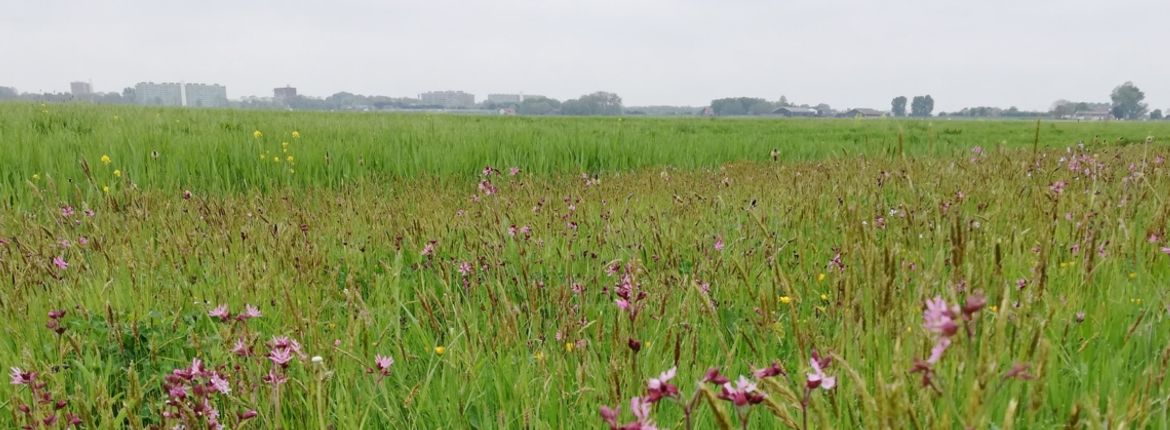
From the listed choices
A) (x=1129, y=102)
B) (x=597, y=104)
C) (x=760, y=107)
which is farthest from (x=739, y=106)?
(x=1129, y=102)

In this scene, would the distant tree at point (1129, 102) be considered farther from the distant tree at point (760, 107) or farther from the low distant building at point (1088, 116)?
the low distant building at point (1088, 116)

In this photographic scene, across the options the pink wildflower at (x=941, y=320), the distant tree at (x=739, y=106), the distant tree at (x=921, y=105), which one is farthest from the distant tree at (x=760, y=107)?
the pink wildflower at (x=941, y=320)

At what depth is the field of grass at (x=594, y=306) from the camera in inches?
56.4

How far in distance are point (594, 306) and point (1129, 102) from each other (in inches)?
6663

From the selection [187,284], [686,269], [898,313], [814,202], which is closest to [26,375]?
[187,284]

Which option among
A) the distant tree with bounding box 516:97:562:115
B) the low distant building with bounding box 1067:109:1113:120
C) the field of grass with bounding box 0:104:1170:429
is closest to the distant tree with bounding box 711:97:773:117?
the distant tree with bounding box 516:97:562:115

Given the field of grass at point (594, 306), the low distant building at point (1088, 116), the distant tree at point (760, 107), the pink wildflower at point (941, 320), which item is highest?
the distant tree at point (760, 107)

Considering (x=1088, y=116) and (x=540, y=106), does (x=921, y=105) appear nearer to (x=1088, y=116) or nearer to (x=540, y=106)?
(x=540, y=106)

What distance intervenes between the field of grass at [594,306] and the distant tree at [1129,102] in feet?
510

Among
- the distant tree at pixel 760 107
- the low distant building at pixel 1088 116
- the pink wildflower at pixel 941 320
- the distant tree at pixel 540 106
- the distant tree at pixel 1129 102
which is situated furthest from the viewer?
the distant tree at pixel 540 106

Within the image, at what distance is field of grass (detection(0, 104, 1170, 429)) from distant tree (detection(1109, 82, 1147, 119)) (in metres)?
155

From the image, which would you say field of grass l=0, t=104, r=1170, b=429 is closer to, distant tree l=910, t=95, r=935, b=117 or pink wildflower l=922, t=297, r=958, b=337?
pink wildflower l=922, t=297, r=958, b=337

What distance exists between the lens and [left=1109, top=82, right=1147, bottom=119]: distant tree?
417ft

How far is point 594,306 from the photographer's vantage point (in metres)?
2.64
